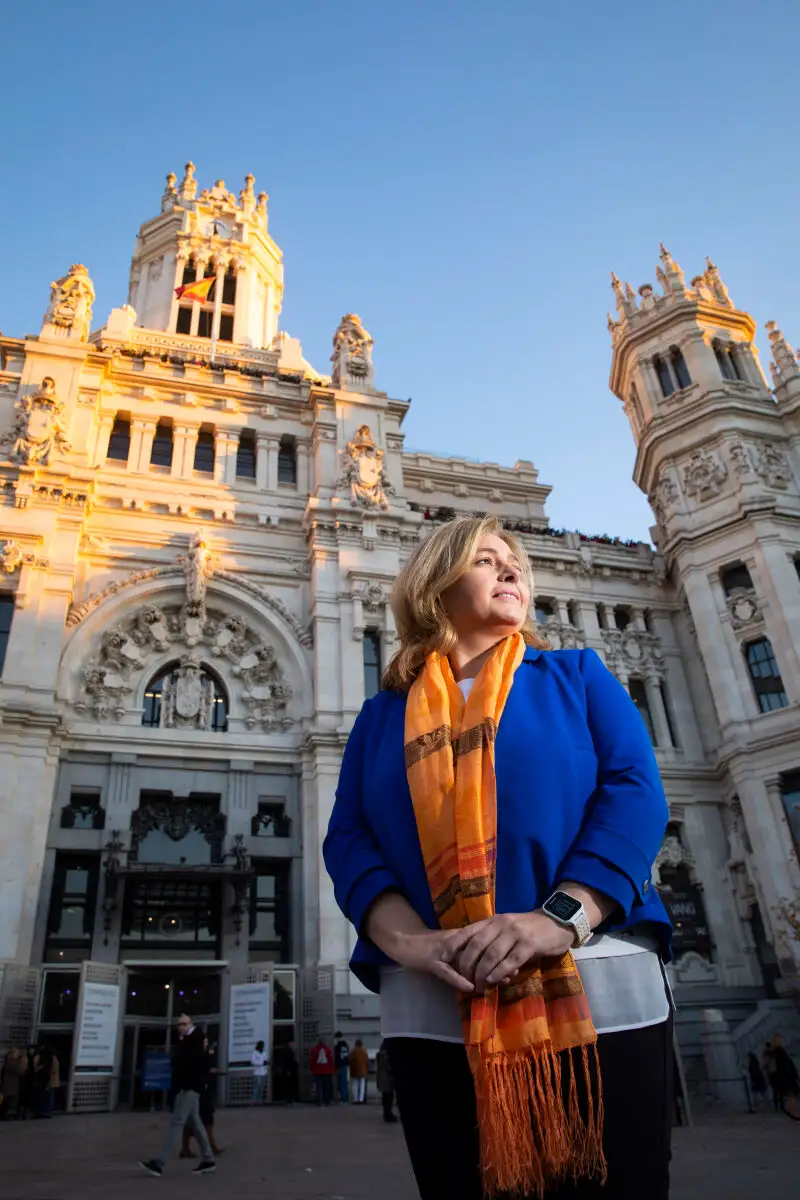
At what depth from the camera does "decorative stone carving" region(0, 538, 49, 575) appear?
22.2 metres

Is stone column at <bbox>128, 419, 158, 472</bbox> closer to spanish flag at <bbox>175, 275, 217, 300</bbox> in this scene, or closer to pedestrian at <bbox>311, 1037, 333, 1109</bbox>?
spanish flag at <bbox>175, 275, 217, 300</bbox>

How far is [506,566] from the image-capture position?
3.16m

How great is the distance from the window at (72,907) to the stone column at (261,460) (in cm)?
1300

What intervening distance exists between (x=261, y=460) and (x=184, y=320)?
13.8 m

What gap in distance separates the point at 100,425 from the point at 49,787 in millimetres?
12422

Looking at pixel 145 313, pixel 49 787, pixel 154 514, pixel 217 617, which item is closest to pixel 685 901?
pixel 217 617

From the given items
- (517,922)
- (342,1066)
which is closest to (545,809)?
(517,922)

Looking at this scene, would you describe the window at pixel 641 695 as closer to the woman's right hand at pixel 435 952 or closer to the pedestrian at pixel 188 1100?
the pedestrian at pixel 188 1100

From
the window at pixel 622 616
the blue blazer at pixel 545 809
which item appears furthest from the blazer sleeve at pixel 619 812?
the window at pixel 622 616

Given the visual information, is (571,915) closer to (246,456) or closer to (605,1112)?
(605,1112)

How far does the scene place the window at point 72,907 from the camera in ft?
63.1

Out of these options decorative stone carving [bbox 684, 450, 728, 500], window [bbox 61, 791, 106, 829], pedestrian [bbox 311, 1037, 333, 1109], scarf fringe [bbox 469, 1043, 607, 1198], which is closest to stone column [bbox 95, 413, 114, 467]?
window [bbox 61, 791, 106, 829]

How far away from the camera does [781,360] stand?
33.8 m

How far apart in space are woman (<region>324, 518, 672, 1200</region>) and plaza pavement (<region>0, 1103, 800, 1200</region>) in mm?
5975
